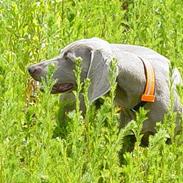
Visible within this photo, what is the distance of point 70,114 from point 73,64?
3.82 ft

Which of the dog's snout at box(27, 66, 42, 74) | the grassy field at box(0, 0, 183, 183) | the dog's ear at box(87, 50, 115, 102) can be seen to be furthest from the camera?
the dog's snout at box(27, 66, 42, 74)

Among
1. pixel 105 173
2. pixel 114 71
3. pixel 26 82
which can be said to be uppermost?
pixel 114 71

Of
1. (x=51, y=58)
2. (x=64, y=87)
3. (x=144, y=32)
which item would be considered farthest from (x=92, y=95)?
(x=144, y=32)

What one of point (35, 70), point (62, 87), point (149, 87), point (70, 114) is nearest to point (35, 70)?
point (35, 70)

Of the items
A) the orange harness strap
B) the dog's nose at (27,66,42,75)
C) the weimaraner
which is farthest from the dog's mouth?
the orange harness strap

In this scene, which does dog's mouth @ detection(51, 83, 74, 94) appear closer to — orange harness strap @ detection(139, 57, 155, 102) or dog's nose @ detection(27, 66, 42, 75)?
dog's nose @ detection(27, 66, 42, 75)

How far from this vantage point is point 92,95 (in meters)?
3.86

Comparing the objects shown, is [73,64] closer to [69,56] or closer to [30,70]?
[69,56]

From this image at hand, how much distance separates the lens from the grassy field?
2.72m

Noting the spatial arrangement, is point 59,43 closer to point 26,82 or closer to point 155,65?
point 26,82

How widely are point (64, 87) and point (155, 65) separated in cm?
53

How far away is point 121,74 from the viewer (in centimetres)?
404

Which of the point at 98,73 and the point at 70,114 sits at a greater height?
the point at 70,114

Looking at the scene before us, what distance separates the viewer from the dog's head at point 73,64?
3.98 metres
